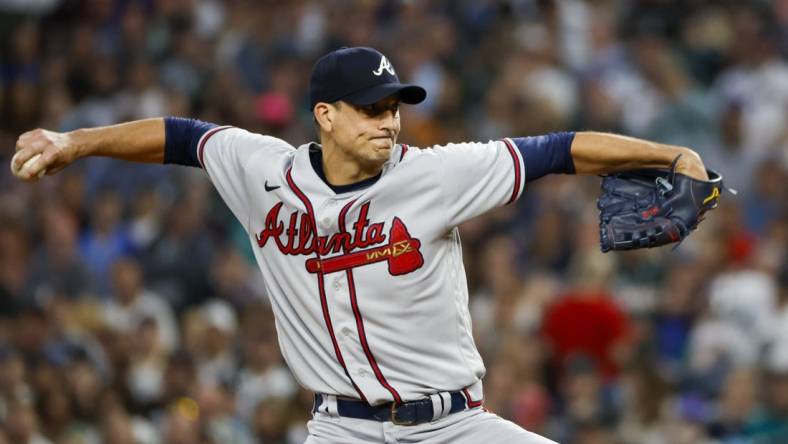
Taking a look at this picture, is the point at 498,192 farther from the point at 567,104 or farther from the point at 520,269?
the point at 567,104

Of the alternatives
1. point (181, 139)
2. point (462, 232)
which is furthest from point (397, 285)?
Result: point (462, 232)

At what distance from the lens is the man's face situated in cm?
502

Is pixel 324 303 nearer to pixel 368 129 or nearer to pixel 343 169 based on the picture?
pixel 343 169

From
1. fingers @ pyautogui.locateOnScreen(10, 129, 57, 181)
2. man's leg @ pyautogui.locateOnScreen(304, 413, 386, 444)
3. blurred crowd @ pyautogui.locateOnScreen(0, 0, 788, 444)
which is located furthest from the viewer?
blurred crowd @ pyautogui.locateOnScreen(0, 0, 788, 444)

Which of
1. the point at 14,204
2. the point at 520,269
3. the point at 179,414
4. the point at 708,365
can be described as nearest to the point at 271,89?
the point at 14,204

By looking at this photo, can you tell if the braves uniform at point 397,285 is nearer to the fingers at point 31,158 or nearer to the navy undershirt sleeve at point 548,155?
the navy undershirt sleeve at point 548,155

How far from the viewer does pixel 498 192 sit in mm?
5043

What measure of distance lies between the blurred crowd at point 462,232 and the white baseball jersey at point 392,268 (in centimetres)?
374

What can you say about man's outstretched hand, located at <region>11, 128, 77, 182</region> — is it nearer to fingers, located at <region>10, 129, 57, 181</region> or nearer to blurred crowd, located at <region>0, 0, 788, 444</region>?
fingers, located at <region>10, 129, 57, 181</region>

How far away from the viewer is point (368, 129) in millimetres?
5031

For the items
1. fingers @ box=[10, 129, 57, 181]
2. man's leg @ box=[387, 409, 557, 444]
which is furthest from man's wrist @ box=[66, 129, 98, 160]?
man's leg @ box=[387, 409, 557, 444]

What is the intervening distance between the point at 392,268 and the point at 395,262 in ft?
0.08

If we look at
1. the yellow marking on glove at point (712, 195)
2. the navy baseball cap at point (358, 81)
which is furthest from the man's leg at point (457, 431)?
the navy baseball cap at point (358, 81)

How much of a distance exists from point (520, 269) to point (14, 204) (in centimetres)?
431
